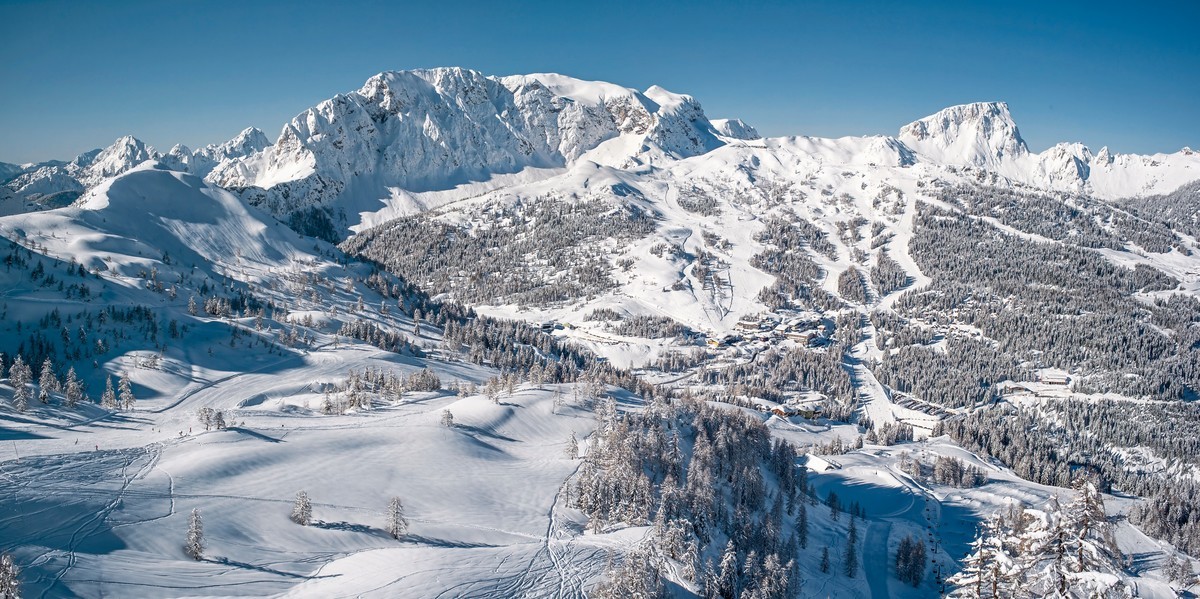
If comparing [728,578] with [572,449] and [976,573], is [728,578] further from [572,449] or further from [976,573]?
[976,573]

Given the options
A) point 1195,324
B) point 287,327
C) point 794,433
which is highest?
point 1195,324

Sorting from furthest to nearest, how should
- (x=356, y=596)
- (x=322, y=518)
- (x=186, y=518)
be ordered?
(x=322, y=518) → (x=186, y=518) → (x=356, y=596)

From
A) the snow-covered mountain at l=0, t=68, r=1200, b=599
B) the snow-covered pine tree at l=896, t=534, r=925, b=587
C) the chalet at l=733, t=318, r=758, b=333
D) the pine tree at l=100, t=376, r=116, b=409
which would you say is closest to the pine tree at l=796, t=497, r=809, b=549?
the snow-covered mountain at l=0, t=68, r=1200, b=599

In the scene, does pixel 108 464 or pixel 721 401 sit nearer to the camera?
pixel 108 464

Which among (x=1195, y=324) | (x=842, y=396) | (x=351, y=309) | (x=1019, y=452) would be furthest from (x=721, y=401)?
(x=1195, y=324)

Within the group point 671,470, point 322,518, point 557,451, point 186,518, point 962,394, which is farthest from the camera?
point 962,394

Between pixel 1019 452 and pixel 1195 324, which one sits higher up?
pixel 1195 324

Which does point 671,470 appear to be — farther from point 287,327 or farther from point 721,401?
point 287,327
